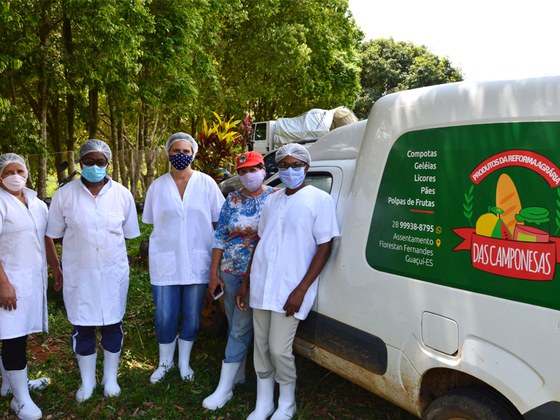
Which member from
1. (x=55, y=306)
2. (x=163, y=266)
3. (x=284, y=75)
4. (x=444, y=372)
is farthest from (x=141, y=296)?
(x=284, y=75)

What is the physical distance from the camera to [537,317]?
198cm

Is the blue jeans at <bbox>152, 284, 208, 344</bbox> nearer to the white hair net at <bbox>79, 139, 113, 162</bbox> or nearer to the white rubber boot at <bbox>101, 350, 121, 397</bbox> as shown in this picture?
the white rubber boot at <bbox>101, 350, 121, 397</bbox>

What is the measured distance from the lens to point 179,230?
12.5ft

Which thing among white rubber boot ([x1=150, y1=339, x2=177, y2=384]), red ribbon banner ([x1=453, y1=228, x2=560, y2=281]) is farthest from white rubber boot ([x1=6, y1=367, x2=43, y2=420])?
red ribbon banner ([x1=453, y1=228, x2=560, y2=281])

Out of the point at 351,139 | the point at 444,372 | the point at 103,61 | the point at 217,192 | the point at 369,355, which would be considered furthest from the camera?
the point at 103,61

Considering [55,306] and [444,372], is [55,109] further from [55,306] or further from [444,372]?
[444,372]

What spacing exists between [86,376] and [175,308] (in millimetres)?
810

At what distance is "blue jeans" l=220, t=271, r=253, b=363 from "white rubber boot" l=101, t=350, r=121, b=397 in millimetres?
895

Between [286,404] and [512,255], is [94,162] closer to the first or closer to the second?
[286,404]

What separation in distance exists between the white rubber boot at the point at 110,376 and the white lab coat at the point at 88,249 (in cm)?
33

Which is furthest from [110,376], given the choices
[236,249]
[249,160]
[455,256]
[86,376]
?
[455,256]

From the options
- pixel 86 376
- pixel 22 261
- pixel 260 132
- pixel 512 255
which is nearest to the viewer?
pixel 512 255

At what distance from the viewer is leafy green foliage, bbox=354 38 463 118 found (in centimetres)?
3641

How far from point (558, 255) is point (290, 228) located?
1.52 metres
